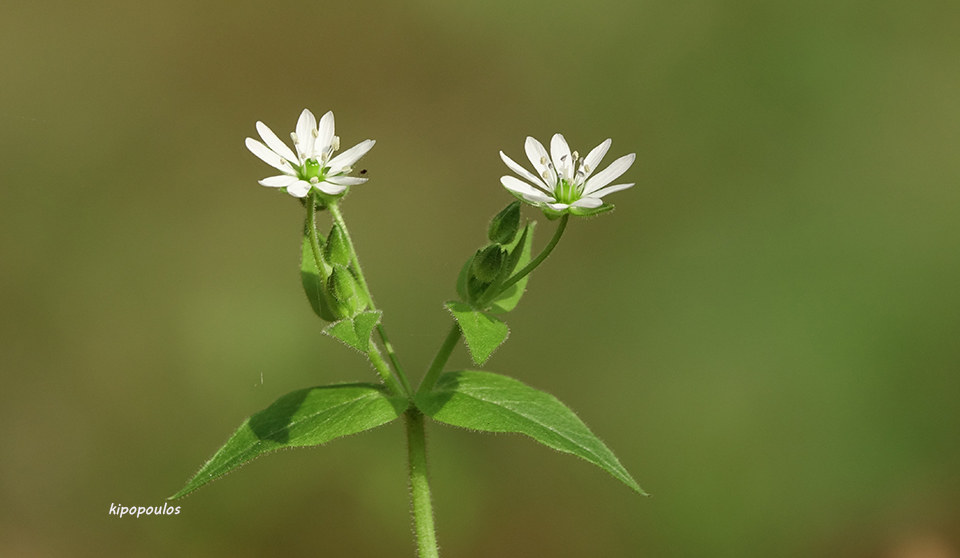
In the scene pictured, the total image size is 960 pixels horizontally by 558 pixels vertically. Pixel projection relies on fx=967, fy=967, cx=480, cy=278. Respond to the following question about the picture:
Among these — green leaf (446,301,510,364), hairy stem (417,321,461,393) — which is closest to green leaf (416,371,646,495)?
hairy stem (417,321,461,393)

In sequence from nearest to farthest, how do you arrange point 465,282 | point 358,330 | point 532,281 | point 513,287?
point 358,330
point 465,282
point 513,287
point 532,281

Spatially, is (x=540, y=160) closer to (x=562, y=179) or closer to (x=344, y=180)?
(x=562, y=179)

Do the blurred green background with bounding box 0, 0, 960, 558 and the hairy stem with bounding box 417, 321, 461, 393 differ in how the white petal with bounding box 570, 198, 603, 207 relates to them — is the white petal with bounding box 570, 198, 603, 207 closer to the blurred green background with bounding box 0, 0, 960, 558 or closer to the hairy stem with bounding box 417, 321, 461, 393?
the hairy stem with bounding box 417, 321, 461, 393

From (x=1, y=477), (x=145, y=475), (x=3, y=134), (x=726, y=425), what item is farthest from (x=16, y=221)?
(x=726, y=425)

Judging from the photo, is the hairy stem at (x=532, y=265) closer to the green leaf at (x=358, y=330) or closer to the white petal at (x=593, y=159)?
the white petal at (x=593, y=159)

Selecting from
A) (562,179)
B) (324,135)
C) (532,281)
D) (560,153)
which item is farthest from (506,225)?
(532,281)
